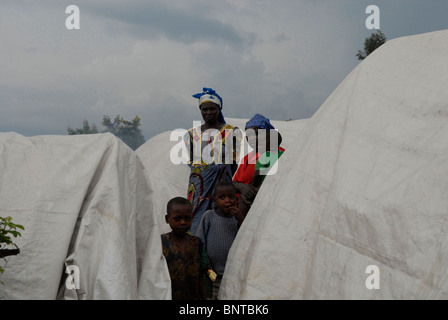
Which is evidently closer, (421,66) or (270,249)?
(270,249)

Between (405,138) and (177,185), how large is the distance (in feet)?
13.0

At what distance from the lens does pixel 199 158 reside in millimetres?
4172

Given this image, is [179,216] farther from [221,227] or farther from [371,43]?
[371,43]

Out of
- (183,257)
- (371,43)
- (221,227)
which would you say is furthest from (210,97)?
(371,43)

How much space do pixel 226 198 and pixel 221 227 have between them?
218mm

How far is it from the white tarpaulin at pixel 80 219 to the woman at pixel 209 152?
139 centimetres

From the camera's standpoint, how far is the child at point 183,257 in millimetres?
2840

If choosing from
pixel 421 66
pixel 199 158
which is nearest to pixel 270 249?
pixel 421 66

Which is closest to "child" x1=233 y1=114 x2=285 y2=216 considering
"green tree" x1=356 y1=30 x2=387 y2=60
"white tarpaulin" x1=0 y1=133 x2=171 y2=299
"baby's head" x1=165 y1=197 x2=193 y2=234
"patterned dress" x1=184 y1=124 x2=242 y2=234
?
"patterned dress" x1=184 y1=124 x2=242 y2=234

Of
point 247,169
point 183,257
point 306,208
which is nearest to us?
point 306,208

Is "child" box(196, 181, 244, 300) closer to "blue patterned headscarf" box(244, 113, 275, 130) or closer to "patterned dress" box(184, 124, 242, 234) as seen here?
→ "patterned dress" box(184, 124, 242, 234)

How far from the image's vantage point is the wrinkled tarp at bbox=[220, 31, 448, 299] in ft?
6.78

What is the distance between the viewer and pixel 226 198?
352 cm

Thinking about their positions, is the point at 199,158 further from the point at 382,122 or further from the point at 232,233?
the point at 382,122
